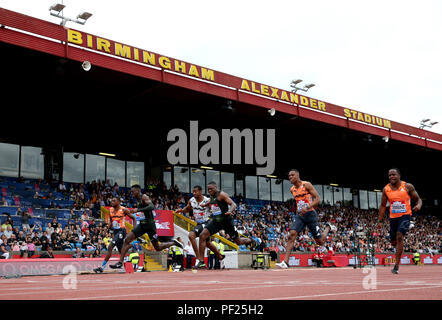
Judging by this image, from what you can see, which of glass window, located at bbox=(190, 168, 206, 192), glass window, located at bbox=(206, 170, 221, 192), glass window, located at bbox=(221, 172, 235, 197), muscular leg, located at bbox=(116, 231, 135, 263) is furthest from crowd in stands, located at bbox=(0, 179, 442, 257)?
muscular leg, located at bbox=(116, 231, 135, 263)

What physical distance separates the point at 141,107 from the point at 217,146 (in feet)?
29.4

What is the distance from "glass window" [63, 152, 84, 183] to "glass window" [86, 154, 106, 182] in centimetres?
50

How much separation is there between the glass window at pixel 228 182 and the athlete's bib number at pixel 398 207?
3256 cm

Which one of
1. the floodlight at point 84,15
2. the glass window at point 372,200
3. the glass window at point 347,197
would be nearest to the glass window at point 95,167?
the floodlight at point 84,15

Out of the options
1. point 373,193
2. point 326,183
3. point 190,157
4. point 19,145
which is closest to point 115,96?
point 19,145

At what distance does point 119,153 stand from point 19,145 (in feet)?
25.1

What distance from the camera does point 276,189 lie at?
46.3 meters

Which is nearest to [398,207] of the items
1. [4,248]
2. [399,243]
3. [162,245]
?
[399,243]

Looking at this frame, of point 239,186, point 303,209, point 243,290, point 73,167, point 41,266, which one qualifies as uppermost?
point 73,167

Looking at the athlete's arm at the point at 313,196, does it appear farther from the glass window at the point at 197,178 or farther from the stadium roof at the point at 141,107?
the glass window at the point at 197,178

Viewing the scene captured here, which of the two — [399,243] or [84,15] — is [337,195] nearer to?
[84,15]

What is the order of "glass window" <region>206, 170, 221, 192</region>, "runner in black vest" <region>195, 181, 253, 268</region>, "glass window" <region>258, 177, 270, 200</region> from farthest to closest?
"glass window" <region>258, 177, 270, 200</region>
"glass window" <region>206, 170, 221, 192</region>
"runner in black vest" <region>195, 181, 253, 268</region>

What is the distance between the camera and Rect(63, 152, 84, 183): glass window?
109 feet

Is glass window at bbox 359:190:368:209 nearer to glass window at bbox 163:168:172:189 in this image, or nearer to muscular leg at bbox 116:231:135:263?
glass window at bbox 163:168:172:189
